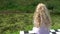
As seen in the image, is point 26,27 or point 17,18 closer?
point 26,27

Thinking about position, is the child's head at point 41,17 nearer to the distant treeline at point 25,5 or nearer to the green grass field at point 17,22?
the green grass field at point 17,22

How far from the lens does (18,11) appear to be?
19.3 feet

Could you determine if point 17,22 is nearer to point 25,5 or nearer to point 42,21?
point 25,5

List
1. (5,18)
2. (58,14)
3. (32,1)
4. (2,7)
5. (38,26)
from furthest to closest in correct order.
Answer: (32,1) < (2,7) < (58,14) < (5,18) < (38,26)

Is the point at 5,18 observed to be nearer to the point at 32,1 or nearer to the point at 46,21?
the point at 32,1

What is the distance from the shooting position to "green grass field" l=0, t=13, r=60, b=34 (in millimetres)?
4471

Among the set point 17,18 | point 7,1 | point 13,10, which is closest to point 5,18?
point 17,18

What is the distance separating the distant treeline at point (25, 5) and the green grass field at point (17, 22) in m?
0.44

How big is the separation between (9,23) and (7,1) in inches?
70.7

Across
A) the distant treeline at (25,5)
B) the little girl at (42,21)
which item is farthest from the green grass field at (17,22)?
the little girl at (42,21)

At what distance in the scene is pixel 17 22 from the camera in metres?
4.91

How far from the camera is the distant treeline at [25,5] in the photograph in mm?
5999

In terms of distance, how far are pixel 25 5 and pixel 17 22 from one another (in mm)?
1519

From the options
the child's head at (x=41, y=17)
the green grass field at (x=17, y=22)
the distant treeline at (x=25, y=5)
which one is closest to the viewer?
the child's head at (x=41, y=17)
